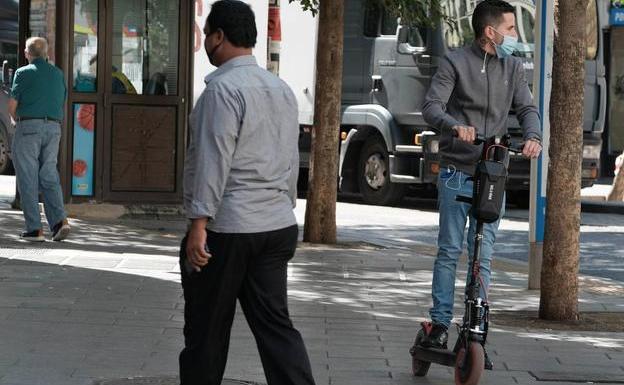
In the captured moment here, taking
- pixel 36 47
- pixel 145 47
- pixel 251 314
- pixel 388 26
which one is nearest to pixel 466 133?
pixel 251 314

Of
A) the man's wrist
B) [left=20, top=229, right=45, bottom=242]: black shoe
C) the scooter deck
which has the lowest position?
[left=20, top=229, right=45, bottom=242]: black shoe

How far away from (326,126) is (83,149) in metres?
3.30

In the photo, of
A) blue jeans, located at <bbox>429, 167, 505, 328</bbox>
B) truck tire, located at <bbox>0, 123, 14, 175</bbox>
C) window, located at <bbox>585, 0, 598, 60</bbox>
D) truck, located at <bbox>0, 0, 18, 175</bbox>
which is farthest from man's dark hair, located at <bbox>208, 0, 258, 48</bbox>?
truck tire, located at <bbox>0, 123, 14, 175</bbox>

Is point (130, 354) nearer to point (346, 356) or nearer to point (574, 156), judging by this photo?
point (346, 356)

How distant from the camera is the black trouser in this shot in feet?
19.2

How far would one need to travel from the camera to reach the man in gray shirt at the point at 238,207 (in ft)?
18.6

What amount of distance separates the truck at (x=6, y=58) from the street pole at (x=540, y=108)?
13.3m

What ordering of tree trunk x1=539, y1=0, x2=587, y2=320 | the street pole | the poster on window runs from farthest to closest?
1. the poster on window
2. the street pole
3. tree trunk x1=539, y1=0, x2=587, y2=320

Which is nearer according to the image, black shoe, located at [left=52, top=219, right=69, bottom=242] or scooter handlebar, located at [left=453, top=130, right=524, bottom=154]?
scooter handlebar, located at [left=453, top=130, right=524, bottom=154]

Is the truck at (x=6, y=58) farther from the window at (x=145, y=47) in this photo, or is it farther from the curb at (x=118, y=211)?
the curb at (x=118, y=211)

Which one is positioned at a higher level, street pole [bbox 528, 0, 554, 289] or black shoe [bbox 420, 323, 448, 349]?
street pole [bbox 528, 0, 554, 289]

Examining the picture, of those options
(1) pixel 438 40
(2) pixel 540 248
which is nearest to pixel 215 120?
(2) pixel 540 248

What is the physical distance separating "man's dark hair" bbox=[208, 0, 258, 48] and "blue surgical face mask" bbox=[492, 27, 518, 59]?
7.04ft

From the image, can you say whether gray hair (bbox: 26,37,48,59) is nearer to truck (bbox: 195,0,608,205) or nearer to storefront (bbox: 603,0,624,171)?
truck (bbox: 195,0,608,205)
